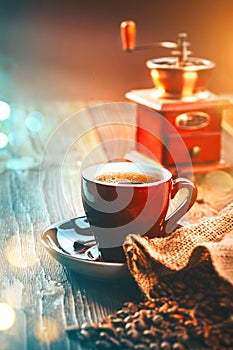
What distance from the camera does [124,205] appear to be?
3.10ft

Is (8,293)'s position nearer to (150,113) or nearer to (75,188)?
(75,188)

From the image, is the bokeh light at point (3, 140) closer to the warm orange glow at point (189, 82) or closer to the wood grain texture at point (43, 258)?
the wood grain texture at point (43, 258)

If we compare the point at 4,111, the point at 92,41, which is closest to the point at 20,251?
the point at 4,111

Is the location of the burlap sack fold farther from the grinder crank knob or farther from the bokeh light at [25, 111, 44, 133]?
the bokeh light at [25, 111, 44, 133]

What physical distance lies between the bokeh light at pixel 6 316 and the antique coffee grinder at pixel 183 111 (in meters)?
0.78

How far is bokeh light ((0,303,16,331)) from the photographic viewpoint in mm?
863

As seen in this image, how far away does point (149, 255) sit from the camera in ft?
3.01

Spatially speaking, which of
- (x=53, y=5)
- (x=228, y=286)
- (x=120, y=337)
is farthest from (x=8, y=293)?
(x=53, y=5)

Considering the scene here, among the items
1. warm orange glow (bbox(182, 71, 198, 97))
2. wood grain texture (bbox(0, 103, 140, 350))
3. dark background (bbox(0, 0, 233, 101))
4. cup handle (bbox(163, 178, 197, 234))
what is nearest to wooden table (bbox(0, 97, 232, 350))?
wood grain texture (bbox(0, 103, 140, 350))

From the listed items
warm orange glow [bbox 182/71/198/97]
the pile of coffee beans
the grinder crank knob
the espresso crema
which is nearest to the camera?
the pile of coffee beans

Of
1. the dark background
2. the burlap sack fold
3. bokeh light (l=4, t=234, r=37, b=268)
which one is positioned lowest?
the dark background

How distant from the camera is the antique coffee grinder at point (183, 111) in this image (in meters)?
1.58

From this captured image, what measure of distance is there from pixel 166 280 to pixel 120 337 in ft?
0.47

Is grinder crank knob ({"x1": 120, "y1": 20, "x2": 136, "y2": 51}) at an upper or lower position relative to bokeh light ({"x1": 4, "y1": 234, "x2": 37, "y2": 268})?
upper
